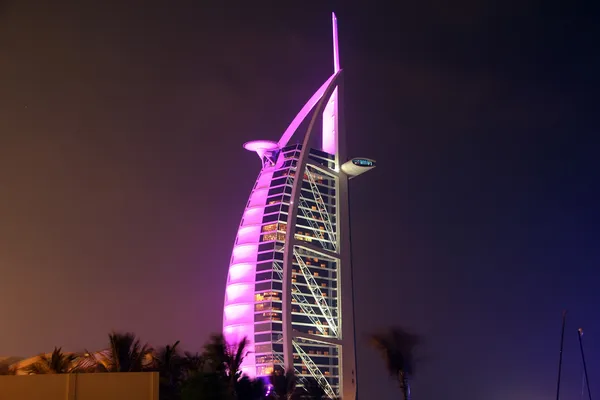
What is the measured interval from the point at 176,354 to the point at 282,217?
40.1 m

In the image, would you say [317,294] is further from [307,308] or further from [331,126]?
[331,126]

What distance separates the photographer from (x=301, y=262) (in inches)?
3578

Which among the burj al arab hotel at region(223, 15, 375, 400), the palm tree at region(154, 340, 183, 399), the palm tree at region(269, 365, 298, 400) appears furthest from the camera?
the burj al arab hotel at region(223, 15, 375, 400)

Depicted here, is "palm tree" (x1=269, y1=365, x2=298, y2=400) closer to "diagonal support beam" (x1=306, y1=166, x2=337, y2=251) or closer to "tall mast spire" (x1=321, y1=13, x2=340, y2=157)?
"diagonal support beam" (x1=306, y1=166, x2=337, y2=251)

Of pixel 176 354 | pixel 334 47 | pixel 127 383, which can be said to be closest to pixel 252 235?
pixel 334 47

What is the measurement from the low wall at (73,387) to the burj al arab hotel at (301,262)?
50428 millimetres

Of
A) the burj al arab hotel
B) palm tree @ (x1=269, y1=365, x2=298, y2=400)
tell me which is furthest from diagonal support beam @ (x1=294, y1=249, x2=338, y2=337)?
palm tree @ (x1=269, y1=365, x2=298, y2=400)

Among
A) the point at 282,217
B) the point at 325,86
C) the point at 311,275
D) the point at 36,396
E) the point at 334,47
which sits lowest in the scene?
the point at 36,396

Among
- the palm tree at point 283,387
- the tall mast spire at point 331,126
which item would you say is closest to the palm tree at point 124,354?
the palm tree at point 283,387

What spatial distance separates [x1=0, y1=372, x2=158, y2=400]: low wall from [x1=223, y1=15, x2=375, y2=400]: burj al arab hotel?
1985 inches

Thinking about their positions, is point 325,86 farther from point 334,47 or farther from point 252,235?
point 252,235

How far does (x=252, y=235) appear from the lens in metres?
92.9

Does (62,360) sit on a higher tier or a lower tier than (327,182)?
lower

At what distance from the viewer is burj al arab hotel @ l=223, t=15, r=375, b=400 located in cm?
8650
